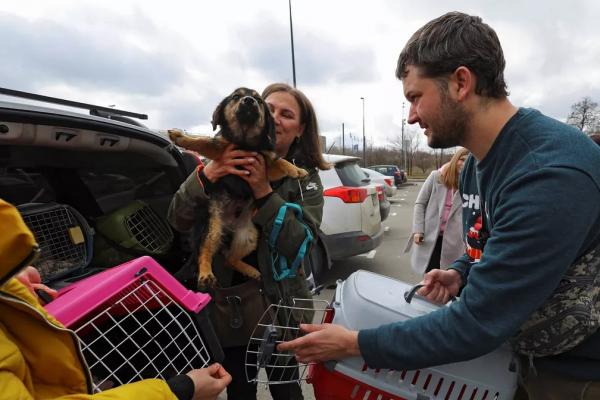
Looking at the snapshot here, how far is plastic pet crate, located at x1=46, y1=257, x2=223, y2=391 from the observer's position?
1.15 meters

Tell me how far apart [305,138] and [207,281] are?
3.02 feet

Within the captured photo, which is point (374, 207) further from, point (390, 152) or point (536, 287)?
point (390, 152)

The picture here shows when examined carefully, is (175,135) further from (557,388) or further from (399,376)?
(557,388)

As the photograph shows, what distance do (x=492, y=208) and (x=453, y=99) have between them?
1.25ft

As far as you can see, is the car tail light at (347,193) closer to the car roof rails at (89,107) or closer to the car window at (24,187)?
the car roof rails at (89,107)

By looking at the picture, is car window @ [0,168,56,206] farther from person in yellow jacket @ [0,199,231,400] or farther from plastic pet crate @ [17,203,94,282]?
person in yellow jacket @ [0,199,231,400]

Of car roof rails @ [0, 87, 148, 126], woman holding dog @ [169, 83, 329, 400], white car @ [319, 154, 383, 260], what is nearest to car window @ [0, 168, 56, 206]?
car roof rails @ [0, 87, 148, 126]

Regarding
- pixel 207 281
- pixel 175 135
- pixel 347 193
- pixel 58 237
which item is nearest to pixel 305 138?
pixel 175 135

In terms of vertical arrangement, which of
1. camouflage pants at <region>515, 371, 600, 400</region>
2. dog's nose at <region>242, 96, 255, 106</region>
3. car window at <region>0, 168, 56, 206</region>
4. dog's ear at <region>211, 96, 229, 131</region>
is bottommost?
camouflage pants at <region>515, 371, 600, 400</region>

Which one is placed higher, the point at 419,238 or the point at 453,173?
the point at 453,173

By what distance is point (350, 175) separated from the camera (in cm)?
579

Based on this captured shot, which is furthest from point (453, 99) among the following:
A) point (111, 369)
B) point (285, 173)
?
point (111, 369)

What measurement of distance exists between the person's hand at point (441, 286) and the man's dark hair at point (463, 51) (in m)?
0.73

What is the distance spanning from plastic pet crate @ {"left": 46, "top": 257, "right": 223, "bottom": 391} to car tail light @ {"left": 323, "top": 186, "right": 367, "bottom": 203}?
417cm
